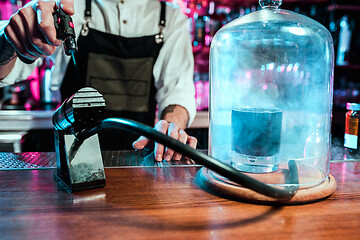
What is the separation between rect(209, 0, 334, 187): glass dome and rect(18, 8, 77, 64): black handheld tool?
34 centimetres

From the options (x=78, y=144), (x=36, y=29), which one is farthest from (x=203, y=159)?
(x=36, y=29)

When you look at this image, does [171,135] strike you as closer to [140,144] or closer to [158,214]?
[140,144]

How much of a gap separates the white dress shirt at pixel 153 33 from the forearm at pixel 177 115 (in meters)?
0.03

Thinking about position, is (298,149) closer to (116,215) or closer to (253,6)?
(116,215)

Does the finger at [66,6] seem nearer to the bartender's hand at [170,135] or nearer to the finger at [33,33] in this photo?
the finger at [33,33]

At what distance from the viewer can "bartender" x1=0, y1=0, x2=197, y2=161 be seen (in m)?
1.45

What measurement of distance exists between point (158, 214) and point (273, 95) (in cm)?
49

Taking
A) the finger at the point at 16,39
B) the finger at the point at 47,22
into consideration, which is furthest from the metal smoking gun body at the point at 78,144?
the finger at the point at 16,39

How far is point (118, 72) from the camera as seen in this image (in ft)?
5.04

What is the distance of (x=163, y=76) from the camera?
1553mm

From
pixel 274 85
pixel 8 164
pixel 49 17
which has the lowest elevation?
pixel 8 164

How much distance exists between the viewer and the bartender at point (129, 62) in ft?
4.77

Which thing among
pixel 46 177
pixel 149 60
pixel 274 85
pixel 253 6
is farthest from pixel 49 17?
pixel 253 6

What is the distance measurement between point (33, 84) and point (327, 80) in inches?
84.5
